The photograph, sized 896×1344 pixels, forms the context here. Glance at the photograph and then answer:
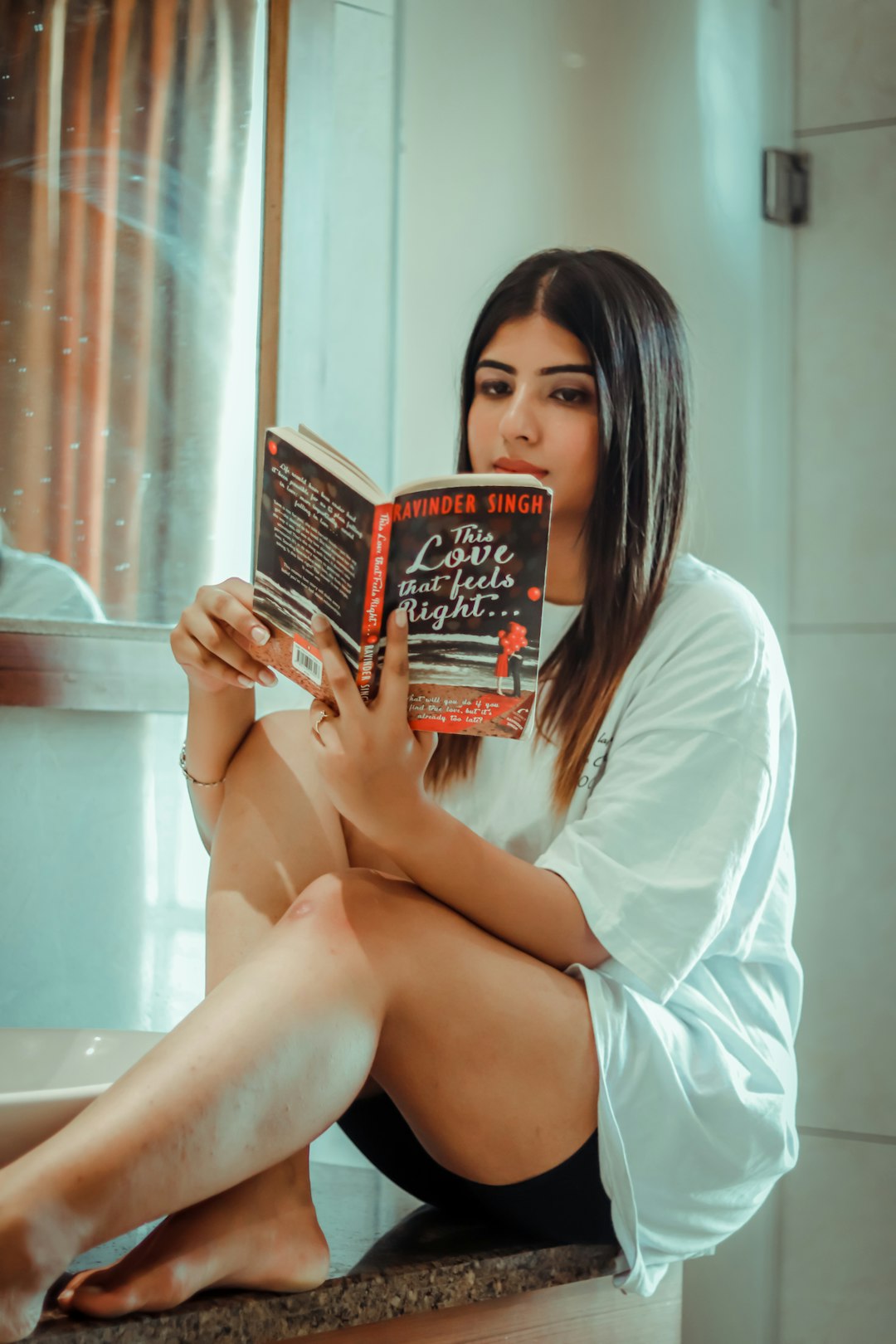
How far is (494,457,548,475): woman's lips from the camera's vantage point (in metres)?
1.09

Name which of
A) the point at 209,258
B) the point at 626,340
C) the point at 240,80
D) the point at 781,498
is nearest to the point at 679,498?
the point at 626,340

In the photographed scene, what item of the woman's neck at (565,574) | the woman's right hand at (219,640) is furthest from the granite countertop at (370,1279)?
the woman's neck at (565,574)

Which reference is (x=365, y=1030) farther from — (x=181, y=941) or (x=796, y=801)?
(x=796, y=801)

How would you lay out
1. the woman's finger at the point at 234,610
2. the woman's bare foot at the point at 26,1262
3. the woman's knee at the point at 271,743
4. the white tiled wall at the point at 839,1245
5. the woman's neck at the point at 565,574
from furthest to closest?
1. the white tiled wall at the point at 839,1245
2. the woman's neck at the point at 565,574
3. the woman's knee at the point at 271,743
4. the woman's finger at the point at 234,610
5. the woman's bare foot at the point at 26,1262

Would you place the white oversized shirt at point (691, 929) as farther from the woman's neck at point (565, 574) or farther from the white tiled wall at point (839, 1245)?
the white tiled wall at point (839, 1245)

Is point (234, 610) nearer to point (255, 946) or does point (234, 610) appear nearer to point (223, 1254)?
point (255, 946)

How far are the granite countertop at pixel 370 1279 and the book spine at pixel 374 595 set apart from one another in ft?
1.21

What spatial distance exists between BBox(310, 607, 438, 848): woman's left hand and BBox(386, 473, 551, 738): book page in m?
0.02

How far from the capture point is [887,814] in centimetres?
148

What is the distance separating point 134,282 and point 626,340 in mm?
530

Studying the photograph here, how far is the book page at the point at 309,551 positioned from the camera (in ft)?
2.56

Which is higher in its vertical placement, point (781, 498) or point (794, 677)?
point (781, 498)

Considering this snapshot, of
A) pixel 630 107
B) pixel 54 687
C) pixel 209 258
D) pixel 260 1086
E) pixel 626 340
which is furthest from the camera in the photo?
pixel 630 107

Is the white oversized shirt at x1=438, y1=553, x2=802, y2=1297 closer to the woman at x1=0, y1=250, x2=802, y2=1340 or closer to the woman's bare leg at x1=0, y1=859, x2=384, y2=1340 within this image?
the woman at x1=0, y1=250, x2=802, y2=1340
